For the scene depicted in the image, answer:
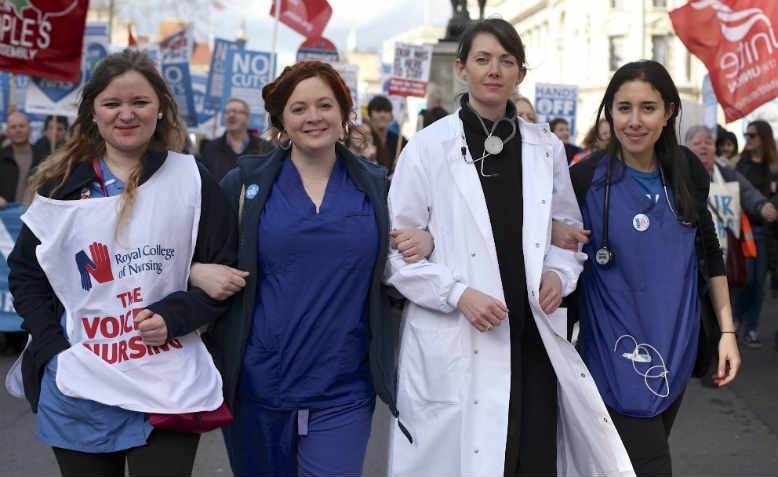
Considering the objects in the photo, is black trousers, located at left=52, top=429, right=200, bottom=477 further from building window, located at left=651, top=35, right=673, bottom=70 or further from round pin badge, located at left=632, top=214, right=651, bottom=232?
building window, located at left=651, top=35, right=673, bottom=70

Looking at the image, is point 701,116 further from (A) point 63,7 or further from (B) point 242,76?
(A) point 63,7

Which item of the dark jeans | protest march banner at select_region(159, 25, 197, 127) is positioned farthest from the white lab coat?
protest march banner at select_region(159, 25, 197, 127)

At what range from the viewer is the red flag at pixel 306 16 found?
40.3ft

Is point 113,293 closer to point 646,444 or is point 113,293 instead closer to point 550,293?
point 550,293

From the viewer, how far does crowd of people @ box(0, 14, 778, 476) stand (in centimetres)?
267

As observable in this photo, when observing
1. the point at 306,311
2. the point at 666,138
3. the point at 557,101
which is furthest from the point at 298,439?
the point at 557,101

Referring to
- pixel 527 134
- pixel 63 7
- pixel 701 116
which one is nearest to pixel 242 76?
pixel 63 7

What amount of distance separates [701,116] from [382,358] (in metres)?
10.9

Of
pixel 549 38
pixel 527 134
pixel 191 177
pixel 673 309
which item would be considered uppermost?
pixel 549 38

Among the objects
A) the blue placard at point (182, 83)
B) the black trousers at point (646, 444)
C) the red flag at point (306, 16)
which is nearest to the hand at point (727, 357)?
the black trousers at point (646, 444)

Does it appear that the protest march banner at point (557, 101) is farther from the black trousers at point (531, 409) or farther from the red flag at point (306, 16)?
the black trousers at point (531, 409)

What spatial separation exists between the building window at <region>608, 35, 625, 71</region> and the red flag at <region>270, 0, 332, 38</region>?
45506mm

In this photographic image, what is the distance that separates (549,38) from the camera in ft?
213

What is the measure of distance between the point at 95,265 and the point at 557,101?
14.3 meters
